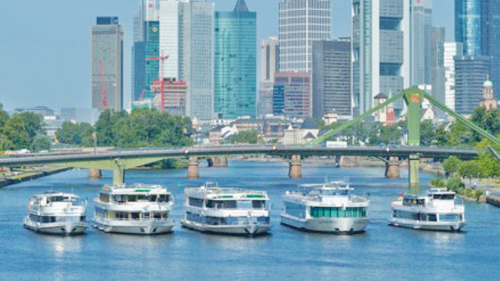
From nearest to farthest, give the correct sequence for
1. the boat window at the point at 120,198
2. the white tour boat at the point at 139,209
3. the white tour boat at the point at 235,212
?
1. the white tour boat at the point at 235,212
2. the white tour boat at the point at 139,209
3. the boat window at the point at 120,198

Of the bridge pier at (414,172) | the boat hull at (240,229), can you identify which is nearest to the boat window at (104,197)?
the boat hull at (240,229)

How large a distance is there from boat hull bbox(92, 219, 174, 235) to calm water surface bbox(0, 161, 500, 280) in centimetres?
59

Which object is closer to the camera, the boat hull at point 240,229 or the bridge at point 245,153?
the boat hull at point 240,229

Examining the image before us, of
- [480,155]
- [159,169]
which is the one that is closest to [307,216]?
[480,155]

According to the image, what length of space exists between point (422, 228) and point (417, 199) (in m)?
1.89

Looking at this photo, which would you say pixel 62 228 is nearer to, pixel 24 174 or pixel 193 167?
pixel 193 167

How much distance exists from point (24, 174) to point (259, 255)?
88.7 meters

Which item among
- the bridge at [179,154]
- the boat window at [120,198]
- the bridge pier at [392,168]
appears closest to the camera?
the boat window at [120,198]

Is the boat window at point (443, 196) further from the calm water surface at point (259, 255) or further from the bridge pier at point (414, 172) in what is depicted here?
the bridge pier at point (414, 172)

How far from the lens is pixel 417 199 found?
9681cm

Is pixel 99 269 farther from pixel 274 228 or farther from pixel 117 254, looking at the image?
pixel 274 228

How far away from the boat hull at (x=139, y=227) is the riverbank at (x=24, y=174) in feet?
174

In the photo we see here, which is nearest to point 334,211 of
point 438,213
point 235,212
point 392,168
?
point 235,212

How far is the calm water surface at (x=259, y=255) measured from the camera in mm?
75938
